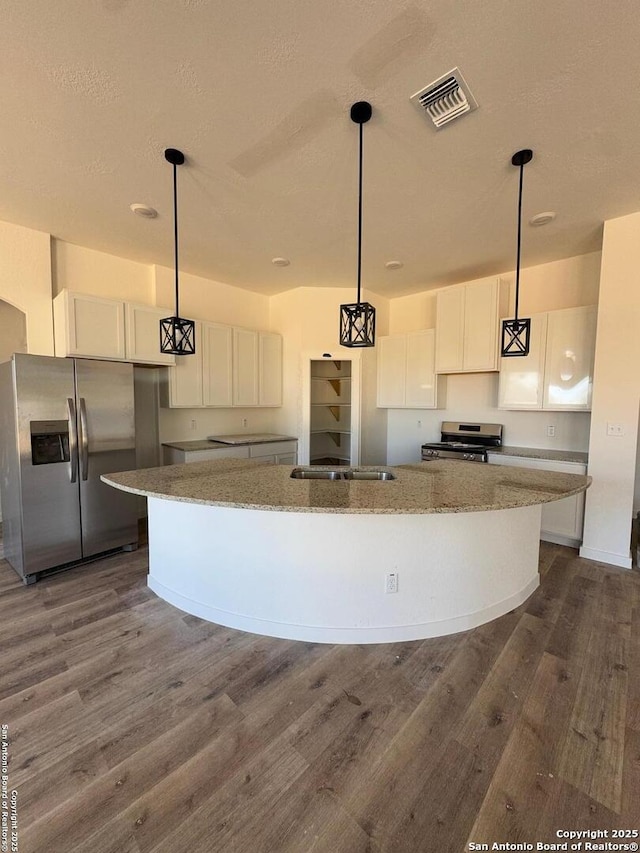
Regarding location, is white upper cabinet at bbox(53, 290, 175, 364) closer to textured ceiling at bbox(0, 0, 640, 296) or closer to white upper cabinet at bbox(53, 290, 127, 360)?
white upper cabinet at bbox(53, 290, 127, 360)

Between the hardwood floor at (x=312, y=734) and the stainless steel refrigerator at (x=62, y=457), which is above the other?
the stainless steel refrigerator at (x=62, y=457)

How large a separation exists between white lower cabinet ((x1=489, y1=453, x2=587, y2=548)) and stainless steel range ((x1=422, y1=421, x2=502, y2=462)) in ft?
1.39

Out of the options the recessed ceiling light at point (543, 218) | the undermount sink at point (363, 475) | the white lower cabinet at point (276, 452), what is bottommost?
the white lower cabinet at point (276, 452)

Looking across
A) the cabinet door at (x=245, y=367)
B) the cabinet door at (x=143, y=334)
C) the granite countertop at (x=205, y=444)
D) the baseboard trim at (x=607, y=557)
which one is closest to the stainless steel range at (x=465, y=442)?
the baseboard trim at (x=607, y=557)

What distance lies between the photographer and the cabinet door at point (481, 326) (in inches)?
154

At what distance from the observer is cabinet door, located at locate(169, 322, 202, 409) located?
4.01m

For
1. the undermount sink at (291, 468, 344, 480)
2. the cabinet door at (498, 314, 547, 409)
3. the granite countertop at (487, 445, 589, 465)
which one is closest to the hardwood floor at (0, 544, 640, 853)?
the undermount sink at (291, 468, 344, 480)

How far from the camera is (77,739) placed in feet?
5.00

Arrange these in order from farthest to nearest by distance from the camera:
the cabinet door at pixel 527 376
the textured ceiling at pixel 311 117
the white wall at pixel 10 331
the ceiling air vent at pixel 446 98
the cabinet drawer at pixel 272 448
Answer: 1. the cabinet drawer at pixel 272 448
2. the white wall at pixel 10 331
3. the cabinet door at pixel 527 376
4. the ceiling air vent at pixel 446 98
5. the textured ceiling at pixel 311 117

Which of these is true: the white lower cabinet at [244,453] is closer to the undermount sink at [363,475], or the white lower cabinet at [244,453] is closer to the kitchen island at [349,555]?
the kitchen island at [349,555]

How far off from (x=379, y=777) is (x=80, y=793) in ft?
3.63

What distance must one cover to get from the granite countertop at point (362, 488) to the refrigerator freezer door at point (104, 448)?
1.00 m

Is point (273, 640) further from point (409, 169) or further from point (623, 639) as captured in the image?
point (409, 169)

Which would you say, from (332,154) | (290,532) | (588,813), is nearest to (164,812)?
(290,532)
